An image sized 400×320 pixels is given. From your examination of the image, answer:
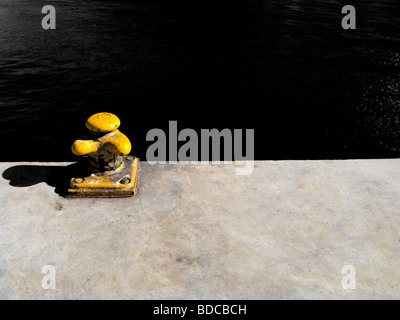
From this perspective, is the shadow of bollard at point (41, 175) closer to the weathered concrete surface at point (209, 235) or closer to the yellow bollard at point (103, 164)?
the weathered concrete surface at point (209, 235)

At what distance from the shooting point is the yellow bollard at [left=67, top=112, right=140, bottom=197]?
7.48 feet

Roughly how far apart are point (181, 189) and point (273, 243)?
0.83m

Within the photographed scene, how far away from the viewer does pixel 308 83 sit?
7.33 metres

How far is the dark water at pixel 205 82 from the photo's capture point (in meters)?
5.61

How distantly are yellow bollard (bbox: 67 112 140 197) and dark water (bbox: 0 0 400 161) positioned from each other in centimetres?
280

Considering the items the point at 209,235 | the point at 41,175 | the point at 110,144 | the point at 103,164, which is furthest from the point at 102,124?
the point at 209,235

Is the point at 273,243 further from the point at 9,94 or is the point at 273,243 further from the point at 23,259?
the point at 9,94

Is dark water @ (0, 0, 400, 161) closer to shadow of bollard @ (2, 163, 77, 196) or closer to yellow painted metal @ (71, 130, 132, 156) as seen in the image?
shadow of bollard @ (2, 163, 77, 196)

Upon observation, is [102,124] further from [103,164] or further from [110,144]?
[103,164]

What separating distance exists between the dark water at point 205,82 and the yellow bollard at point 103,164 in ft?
9.20

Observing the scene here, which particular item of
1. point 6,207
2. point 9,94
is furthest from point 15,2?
point 6,207

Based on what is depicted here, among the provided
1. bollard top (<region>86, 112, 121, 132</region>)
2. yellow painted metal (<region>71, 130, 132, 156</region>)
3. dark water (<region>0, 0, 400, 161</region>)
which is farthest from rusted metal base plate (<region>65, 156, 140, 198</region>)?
dark water (<region>0, 0, 400, 161</region>)

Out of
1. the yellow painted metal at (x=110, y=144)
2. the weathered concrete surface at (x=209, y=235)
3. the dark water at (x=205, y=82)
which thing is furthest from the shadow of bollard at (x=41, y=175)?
the dark water at (x=205, y=82)
